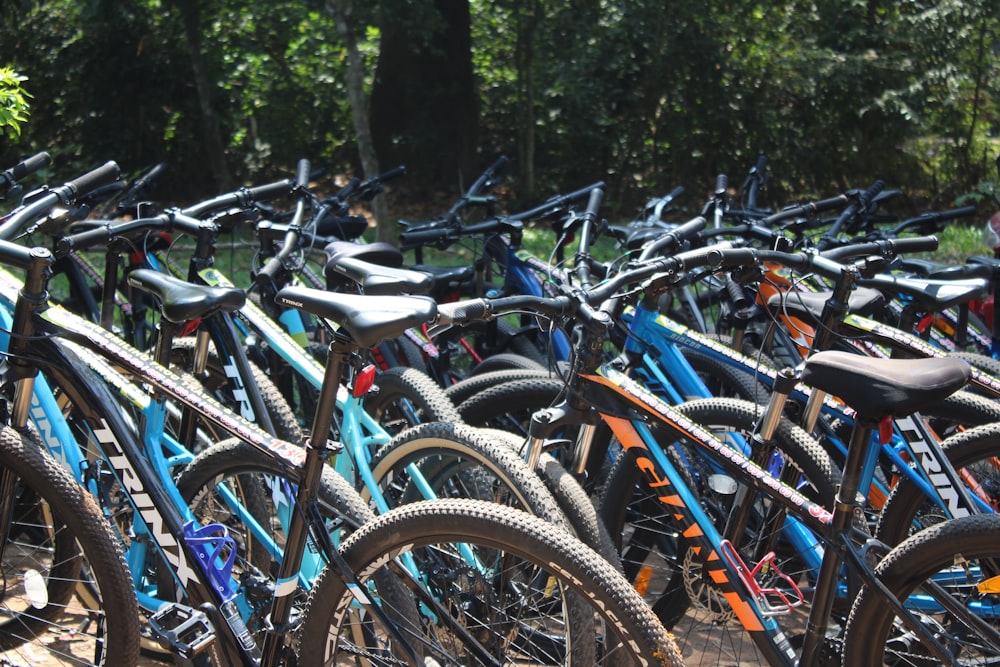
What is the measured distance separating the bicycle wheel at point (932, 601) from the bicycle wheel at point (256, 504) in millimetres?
1243

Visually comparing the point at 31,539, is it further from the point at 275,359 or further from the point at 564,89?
the point at 564,89

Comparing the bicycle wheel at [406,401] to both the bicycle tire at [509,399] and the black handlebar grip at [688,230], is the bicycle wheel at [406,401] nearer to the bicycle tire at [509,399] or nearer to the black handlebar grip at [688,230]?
the bicycle tire at [509,399]

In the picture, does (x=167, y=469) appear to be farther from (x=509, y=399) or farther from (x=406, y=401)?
(x=509, y=399)

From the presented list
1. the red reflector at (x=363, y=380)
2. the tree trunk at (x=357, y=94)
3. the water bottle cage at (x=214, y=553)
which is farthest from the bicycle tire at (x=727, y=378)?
the tree trunk at (x=357, y=94)

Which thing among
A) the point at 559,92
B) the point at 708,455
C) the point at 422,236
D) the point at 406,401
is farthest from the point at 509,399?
the point at 559,92

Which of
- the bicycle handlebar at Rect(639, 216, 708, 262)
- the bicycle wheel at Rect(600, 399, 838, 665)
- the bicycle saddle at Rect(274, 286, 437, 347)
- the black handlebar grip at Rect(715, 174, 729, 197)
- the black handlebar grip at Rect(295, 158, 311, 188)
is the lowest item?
the bicycle wheel at Rect(600, 399, 838, 665)

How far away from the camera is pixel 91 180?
3180 mm

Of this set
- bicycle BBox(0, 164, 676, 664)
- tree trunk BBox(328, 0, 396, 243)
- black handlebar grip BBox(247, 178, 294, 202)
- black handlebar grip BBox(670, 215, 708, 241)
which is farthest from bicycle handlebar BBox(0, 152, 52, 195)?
tree trunk BBox(328, 0, 396, 243)

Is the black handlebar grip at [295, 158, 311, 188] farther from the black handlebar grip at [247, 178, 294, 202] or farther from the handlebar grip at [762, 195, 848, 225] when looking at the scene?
the handlebar grip at [762, 195, 848, 225]

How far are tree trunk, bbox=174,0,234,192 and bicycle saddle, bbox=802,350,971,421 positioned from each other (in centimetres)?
878

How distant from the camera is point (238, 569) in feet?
9.39

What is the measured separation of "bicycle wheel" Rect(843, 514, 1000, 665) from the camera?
2.14 metres

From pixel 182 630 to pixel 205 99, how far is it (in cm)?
850

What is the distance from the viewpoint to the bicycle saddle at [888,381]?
2131 millimetres
